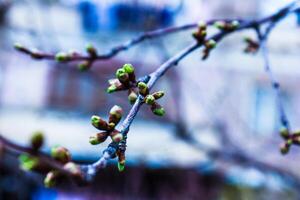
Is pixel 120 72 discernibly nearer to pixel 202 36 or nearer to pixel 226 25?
pixel 202 36

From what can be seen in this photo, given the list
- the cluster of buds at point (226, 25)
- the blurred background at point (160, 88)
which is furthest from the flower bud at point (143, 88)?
the blurred background at point (160, 88)

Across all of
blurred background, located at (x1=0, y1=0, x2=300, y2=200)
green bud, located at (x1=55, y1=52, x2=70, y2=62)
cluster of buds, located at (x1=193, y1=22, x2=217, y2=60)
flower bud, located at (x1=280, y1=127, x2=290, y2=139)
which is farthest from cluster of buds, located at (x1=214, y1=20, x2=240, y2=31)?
blurred background, located at (x1=0, y1=0, x2=300, y2=200)

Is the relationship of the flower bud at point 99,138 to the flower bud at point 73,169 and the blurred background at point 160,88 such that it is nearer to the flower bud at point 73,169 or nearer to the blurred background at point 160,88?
the flower bud at point 73,169

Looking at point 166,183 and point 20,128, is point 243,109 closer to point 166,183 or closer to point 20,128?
point 166,183

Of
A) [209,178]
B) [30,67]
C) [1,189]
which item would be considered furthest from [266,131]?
[1,189]

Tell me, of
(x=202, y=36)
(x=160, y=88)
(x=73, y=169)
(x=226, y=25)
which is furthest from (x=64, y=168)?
(x=160, y=88)

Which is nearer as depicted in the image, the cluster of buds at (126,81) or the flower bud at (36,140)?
the flower bud at (36,140)

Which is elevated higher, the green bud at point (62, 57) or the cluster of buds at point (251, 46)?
the cluster of buds at point (251, 46)
